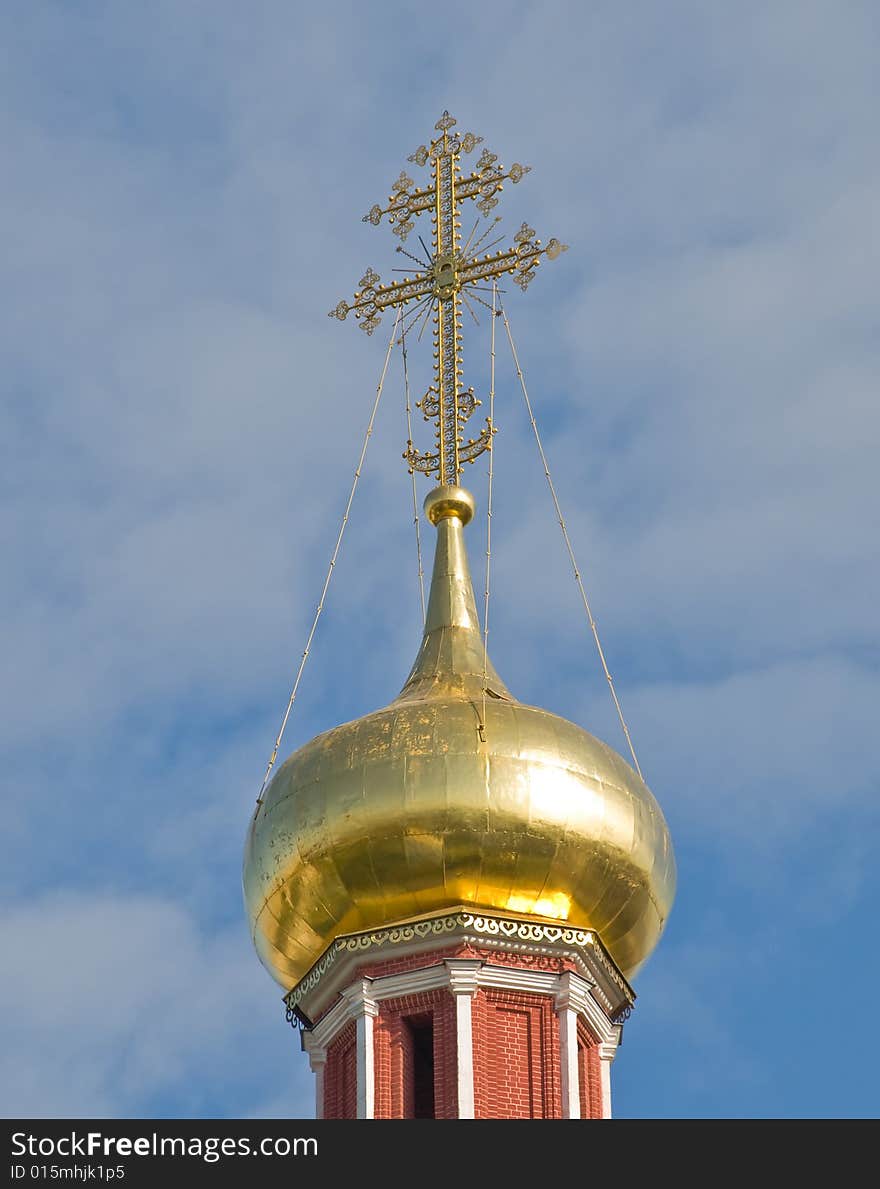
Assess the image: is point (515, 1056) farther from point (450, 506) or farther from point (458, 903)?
point (450, 506)

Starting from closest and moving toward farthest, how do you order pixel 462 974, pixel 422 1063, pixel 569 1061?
pixel 462 974 < pixel 569 1061 < pixel 422 1063

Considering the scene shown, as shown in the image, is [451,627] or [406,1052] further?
[451,627]

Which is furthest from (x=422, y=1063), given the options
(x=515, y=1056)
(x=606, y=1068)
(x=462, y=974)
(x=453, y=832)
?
(x=453, y=832)

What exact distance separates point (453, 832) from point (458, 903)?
0.67 metres

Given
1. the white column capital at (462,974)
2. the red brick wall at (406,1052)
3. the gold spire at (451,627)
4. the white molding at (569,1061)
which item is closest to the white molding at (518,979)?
the white column capital at (462,974)

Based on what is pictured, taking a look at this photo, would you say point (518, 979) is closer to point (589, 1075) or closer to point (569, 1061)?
point (569, 1061)

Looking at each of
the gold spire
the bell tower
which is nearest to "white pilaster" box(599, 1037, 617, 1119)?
the bell tower

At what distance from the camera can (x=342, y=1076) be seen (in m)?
29.0

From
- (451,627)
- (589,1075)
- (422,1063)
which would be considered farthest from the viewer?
(451,627)

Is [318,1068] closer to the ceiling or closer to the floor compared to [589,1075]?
closer to the ceiling

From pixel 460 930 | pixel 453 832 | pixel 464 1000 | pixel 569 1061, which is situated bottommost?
pixel 569 1061

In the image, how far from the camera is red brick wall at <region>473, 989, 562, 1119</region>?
27719 millimetres

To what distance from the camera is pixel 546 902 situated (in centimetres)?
2852
